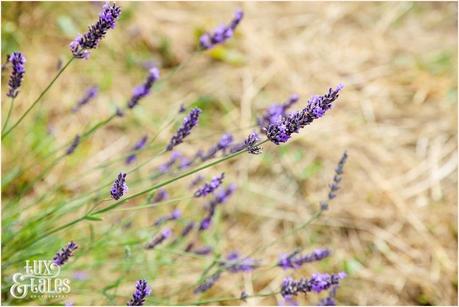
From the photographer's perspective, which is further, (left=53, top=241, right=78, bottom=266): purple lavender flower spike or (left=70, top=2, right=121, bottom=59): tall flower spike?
(left=53, top=241, right=78, bottom=266): purple lavender flower spike

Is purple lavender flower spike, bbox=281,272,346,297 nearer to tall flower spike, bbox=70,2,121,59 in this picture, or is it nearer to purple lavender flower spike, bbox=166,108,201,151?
purple lavender flower spike, bbox=166,108,201,151

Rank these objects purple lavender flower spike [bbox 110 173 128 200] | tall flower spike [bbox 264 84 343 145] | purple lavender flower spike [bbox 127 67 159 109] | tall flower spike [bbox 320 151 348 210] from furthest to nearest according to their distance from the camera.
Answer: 1. purple lavender flower spike [bbox 127 67 159 109]
2. tall flower spike [bbox 320 151 348 210]
3. purple lavender flower spike [bbox 110 173 128 200]
4. tall flower spike [bbox 264 84 343 145]

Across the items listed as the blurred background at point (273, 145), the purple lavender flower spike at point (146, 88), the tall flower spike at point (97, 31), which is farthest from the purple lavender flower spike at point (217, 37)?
the tall flower spike at point (97, 31)

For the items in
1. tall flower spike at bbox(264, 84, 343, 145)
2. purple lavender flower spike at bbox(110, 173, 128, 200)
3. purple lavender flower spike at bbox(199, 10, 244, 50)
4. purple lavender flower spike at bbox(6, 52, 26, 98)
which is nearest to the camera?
tall flower spike at bbox(264, 84, 343, 145)

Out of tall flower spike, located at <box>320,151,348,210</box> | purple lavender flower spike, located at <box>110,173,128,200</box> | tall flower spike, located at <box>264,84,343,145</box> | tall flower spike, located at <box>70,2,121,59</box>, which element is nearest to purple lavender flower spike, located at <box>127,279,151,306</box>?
purple lavender flower spike, located at <box>110,173,128,200</box>

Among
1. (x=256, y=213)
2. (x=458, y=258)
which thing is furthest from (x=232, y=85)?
(x=458, y=258)

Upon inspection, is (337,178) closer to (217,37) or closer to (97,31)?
(217,37)
